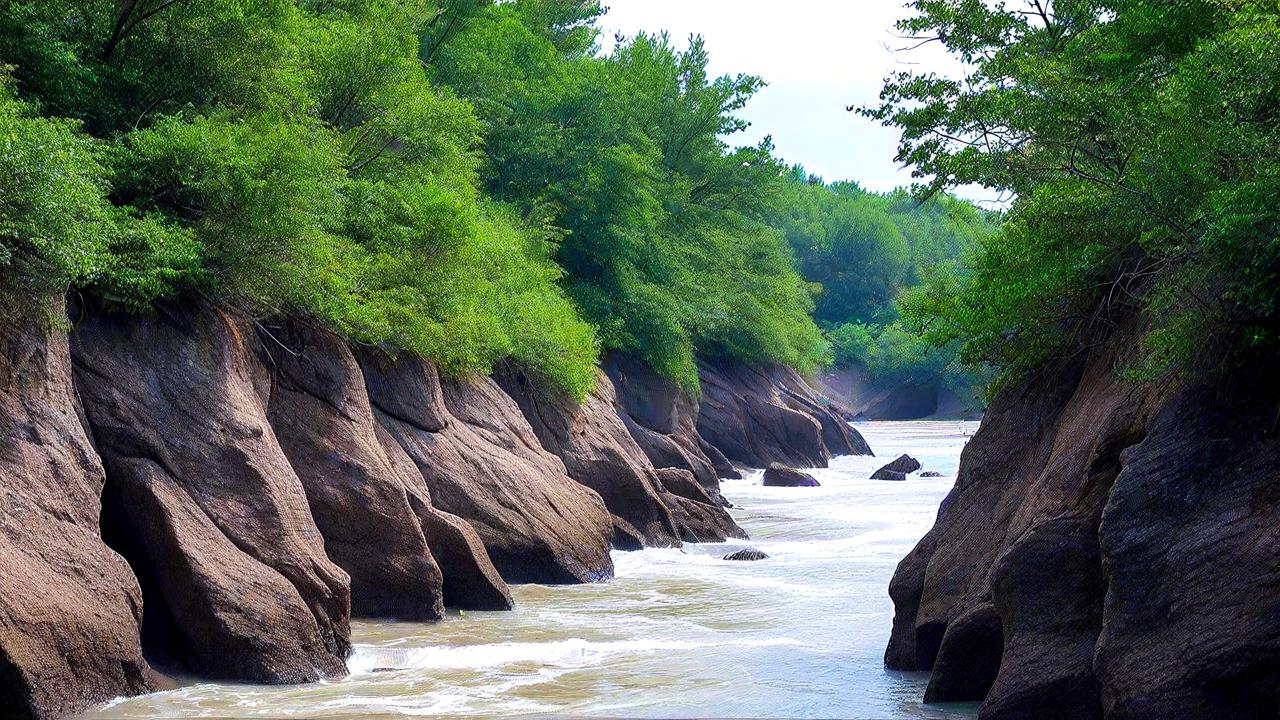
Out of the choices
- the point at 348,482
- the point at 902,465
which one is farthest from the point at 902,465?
the point at 348,482

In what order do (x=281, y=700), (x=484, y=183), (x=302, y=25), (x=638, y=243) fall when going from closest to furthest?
(x=281, y=700) < (x=302, y=25) < (x=484, y=183) < (x=638, y=243)

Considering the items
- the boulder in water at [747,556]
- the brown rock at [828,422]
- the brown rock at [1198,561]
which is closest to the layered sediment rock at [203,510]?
the brown rock at [1198,561]

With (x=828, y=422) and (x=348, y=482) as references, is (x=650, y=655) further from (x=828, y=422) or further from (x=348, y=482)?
(x=828, y=422)

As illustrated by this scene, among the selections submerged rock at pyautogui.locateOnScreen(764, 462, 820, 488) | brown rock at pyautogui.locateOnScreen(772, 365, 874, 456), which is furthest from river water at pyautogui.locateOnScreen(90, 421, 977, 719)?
brown rock at pyautogui.locateOnScreen(772, 365, 874, 456)

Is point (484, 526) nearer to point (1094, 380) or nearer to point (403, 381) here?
point (403, 381)

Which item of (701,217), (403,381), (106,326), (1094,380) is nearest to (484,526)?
(403,381)

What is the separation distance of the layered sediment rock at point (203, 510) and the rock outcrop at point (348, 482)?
1.13m

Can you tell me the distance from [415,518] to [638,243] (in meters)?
20.3

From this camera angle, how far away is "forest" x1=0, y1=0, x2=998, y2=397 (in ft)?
38.3

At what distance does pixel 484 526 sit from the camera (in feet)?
54.1

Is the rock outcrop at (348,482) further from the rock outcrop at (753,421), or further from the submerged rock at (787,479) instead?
the rock outcrop at (753,421)

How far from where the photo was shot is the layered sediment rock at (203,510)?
1053 centimetres

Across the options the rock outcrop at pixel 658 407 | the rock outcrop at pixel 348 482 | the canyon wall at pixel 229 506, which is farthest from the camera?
the rock outcrop at pixel 658 407

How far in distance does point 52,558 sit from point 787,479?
26.1 meters
